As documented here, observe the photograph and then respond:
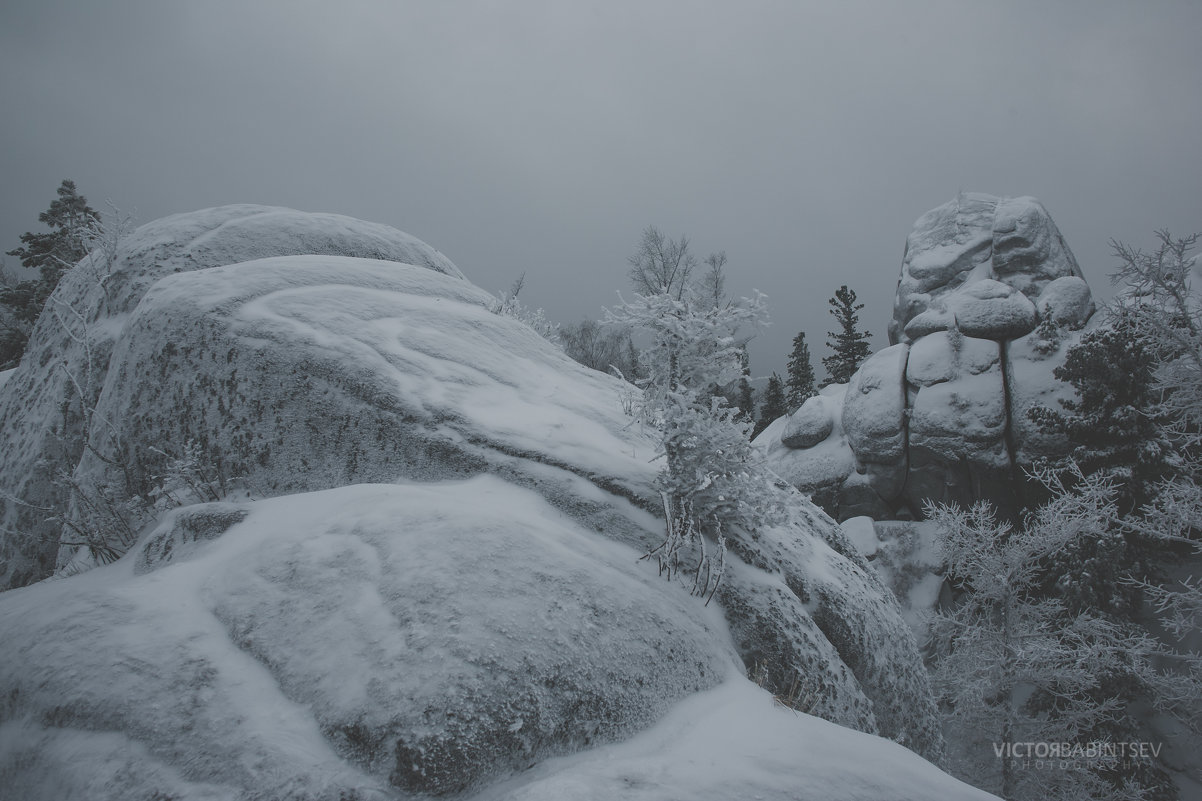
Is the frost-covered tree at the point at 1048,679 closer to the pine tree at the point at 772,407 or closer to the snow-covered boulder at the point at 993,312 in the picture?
the snow-covered boulder at the point at 993,312

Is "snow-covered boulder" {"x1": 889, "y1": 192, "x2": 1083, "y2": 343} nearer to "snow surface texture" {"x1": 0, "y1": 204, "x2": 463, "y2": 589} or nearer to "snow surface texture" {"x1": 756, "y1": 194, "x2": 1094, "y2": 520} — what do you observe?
"snow surface texture" {"x1": 756, "y1": 194, "x2": 1094, "y2": 520}

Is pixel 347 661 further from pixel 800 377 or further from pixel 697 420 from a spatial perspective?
pixel 800 377

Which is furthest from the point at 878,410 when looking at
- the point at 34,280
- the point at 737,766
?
the point at 34,280

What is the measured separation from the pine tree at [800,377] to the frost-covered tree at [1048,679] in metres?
15.9

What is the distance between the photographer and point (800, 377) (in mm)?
29594

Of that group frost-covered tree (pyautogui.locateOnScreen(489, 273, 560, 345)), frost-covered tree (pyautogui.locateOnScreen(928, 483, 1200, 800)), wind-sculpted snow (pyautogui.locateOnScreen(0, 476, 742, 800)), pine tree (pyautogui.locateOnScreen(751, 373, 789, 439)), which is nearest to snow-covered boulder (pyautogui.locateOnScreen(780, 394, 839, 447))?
pine tree (pyautogui.locateOnScreen(751, 373, 789, 439))

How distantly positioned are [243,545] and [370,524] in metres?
0.92

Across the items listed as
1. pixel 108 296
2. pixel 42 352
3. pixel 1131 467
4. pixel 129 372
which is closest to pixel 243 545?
pixel 129 372

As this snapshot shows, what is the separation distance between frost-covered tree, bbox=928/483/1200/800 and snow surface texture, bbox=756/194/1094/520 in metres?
5.41

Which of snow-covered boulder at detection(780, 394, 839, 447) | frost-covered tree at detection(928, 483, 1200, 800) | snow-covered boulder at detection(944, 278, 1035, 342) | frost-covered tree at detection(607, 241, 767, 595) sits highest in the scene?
snow-covered boulder at detection(944, 278, 1035, 342)

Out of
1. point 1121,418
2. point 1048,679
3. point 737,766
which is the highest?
point 1121,418

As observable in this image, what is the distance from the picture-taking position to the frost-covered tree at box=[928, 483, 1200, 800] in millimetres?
11414

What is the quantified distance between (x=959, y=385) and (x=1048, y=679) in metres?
10.3

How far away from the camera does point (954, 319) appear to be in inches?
803
